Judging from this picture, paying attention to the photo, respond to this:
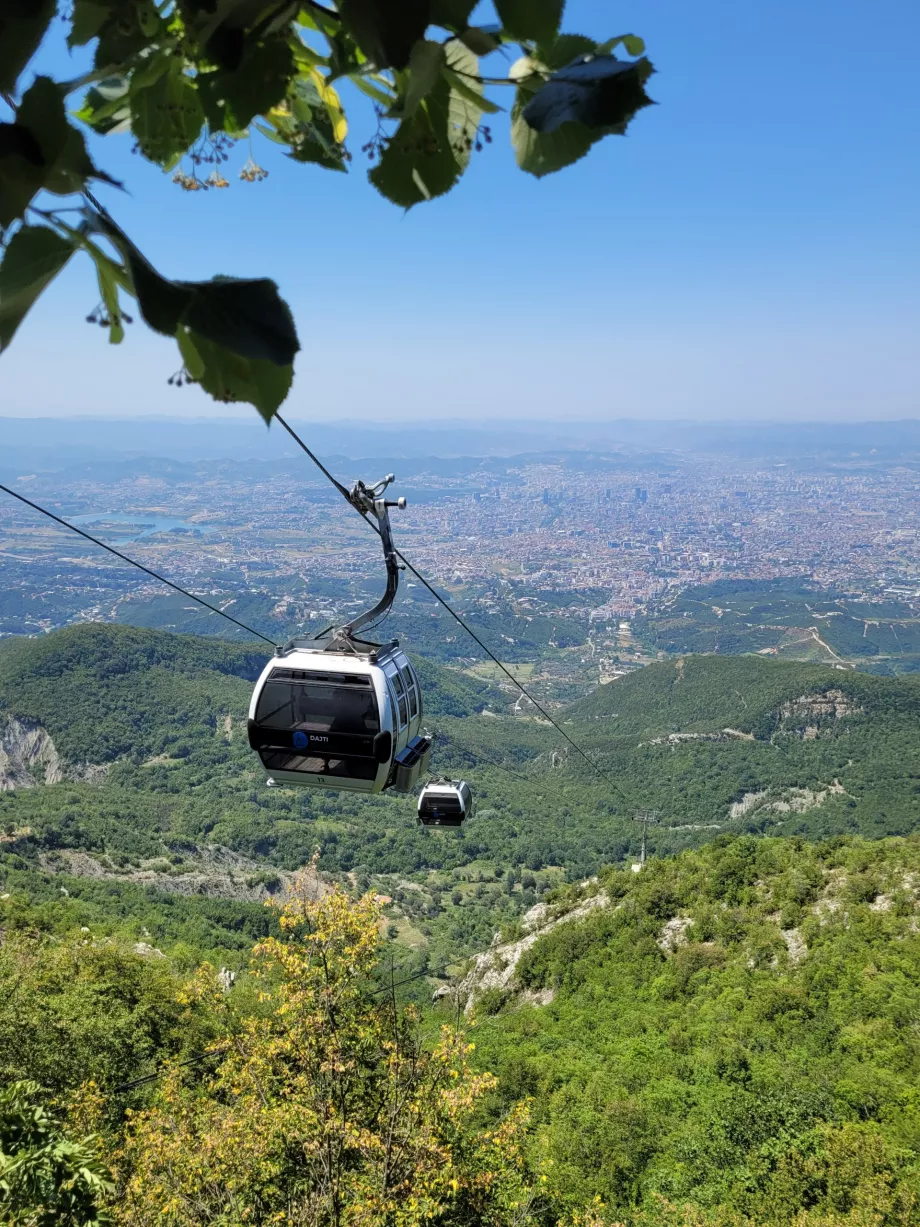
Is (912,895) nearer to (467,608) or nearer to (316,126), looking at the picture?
(316,126)

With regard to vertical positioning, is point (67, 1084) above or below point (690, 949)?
above

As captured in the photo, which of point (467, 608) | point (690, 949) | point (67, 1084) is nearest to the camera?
point (67, 1084)

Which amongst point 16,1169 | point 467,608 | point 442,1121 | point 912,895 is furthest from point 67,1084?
point 467,608

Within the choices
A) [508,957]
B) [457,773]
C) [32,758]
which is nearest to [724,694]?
[457,773]

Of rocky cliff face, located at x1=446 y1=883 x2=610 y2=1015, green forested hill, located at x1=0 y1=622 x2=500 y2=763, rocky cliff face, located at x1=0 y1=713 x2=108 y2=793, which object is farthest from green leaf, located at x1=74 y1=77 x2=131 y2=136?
green forested hill, located at x1=0 y1=622 x2=500 y2=763

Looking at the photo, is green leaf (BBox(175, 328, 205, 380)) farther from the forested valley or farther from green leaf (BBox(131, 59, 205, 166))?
the forested valley

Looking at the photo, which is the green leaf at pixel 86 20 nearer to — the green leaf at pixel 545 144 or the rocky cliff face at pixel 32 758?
the green leaf at pixel 545 144
